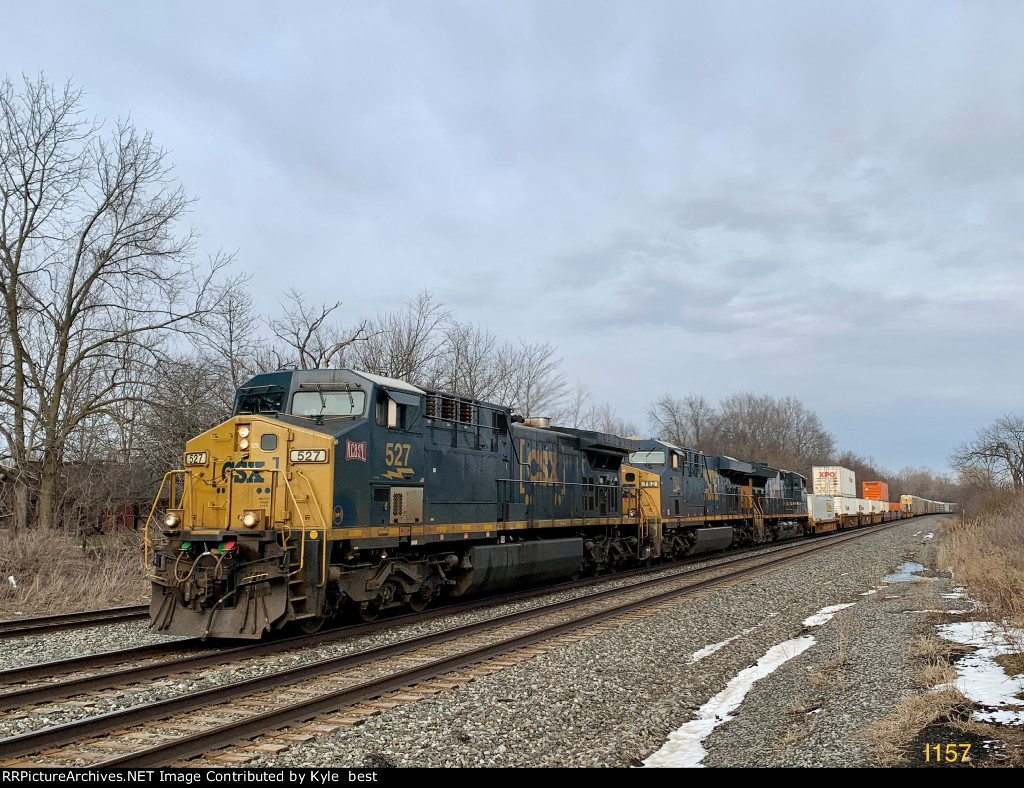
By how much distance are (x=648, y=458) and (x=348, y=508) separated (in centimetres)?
1417

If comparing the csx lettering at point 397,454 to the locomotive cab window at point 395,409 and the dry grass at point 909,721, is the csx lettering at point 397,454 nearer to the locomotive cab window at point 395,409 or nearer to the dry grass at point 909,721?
the locomotive cab window at point 395,409

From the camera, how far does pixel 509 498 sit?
47.3 feet

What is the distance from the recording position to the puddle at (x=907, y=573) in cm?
1795

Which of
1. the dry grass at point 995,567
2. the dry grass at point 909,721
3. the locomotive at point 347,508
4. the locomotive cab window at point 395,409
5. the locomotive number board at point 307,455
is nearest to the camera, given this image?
the dry grass at point 909,721

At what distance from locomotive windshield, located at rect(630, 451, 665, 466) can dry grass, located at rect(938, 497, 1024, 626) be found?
7.68 meters

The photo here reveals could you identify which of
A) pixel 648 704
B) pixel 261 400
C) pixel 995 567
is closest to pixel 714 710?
pixel 648 704

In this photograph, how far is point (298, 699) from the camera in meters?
7.07

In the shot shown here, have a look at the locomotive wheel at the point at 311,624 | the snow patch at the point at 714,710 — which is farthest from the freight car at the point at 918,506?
the locomotive wheel at the point at 311,624

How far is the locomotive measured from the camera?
9.43m

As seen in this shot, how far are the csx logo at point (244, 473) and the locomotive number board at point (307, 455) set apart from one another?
450 millimetres

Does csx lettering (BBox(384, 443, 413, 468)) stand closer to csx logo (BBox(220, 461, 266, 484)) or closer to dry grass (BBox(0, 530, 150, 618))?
csx logo (BBox(220, 461, 266, 484))
